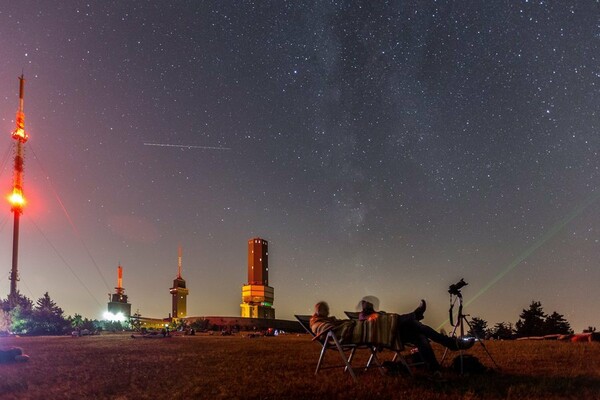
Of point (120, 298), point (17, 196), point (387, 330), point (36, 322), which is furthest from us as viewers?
point (120, 298)

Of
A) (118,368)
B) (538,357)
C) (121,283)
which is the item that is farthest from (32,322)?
(121,283)

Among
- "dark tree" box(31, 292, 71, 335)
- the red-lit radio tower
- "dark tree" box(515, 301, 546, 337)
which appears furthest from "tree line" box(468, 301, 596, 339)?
the red-lit radio tower

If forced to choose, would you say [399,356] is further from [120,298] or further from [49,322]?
[120,298]

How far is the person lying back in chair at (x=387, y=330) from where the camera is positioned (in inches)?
267

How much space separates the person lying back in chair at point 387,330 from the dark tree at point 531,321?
6026 cm

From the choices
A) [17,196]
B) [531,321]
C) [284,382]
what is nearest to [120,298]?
[17,196]

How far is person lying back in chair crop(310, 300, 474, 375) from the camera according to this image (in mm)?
6773

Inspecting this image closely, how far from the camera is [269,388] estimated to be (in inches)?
240

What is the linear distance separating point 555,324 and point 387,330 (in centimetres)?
6131

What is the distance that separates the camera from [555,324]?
194 ft

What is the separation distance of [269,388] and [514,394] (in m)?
2.80

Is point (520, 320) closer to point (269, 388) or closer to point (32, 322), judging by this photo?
point (32, 322)

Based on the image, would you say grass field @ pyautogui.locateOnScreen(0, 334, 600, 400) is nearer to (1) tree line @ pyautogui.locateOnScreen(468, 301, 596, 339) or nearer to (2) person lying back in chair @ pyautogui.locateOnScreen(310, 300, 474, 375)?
(2) person lying back in chair @ pyautogui.locateOnScreen(310, 300, 474, 375)

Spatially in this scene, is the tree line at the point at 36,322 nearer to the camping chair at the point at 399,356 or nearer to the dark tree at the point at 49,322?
the dark tree at the point at 49,322
